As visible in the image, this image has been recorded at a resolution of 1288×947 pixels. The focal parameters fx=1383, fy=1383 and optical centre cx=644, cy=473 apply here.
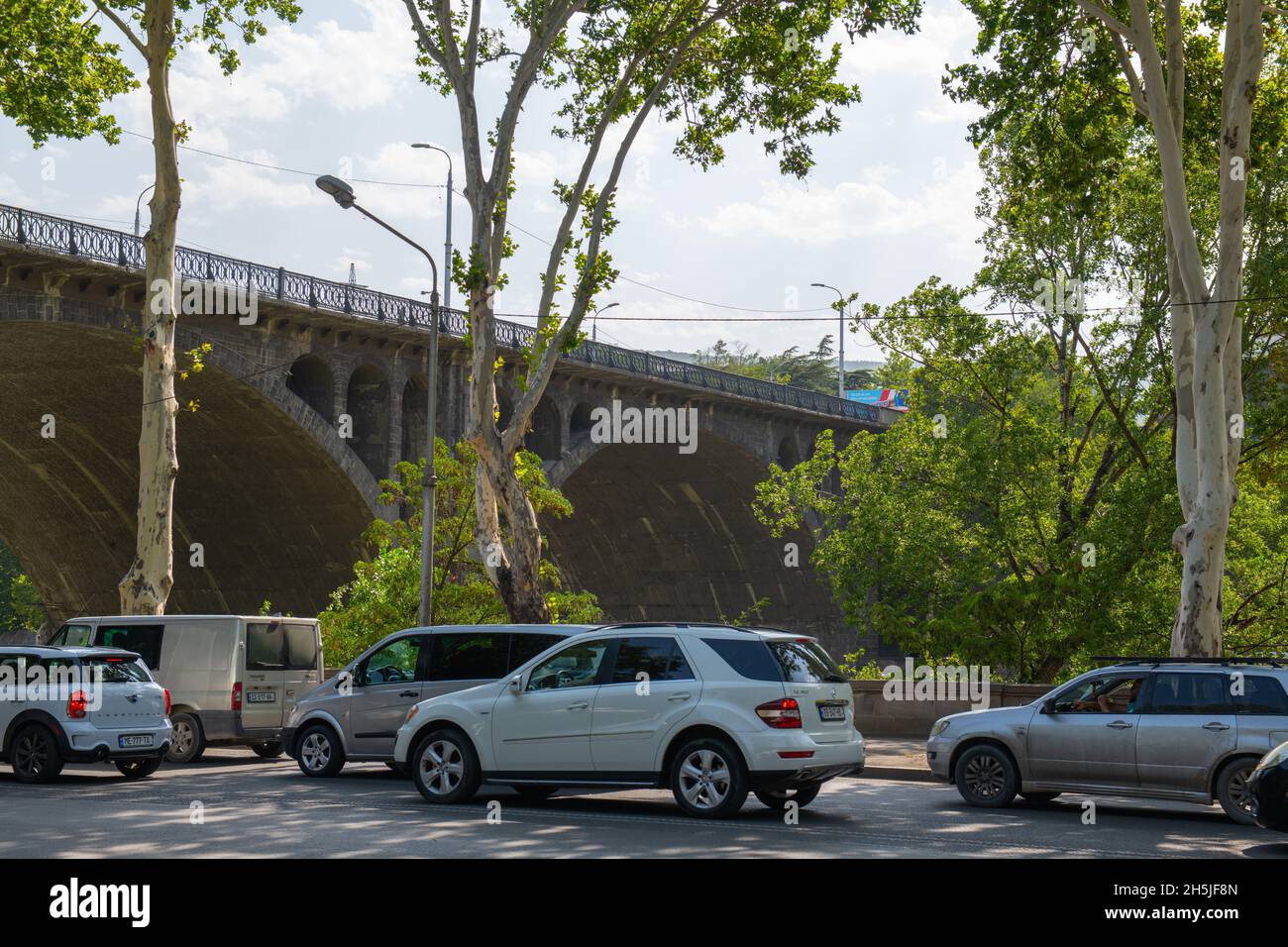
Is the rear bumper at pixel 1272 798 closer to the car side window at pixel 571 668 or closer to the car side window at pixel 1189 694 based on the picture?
the car side window at pixel 1189 694

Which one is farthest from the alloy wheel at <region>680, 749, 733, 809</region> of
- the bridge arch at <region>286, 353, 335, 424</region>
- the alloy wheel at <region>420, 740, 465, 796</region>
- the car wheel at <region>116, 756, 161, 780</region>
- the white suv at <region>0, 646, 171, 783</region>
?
the bridge arch at <region>286, 353, 335, 424</region>

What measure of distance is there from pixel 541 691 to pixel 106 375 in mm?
25439

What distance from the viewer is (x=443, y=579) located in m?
26.0

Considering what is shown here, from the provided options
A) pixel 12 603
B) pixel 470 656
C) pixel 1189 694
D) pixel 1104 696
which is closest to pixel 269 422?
pixel 470 656

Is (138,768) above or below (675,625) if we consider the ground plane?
below

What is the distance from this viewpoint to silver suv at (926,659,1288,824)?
11812 mm

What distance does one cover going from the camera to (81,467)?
40531 mm

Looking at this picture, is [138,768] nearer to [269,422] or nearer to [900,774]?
[900,774]

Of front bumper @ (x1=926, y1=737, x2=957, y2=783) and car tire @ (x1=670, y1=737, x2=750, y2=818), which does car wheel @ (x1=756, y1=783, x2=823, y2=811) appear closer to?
car tire @ (x1=670, y1=737, x2=750, y2=818)

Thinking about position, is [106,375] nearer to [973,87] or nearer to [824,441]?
[824,441]

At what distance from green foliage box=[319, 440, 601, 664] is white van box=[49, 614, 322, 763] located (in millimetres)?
7009

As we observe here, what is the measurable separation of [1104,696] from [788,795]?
9.92ft
